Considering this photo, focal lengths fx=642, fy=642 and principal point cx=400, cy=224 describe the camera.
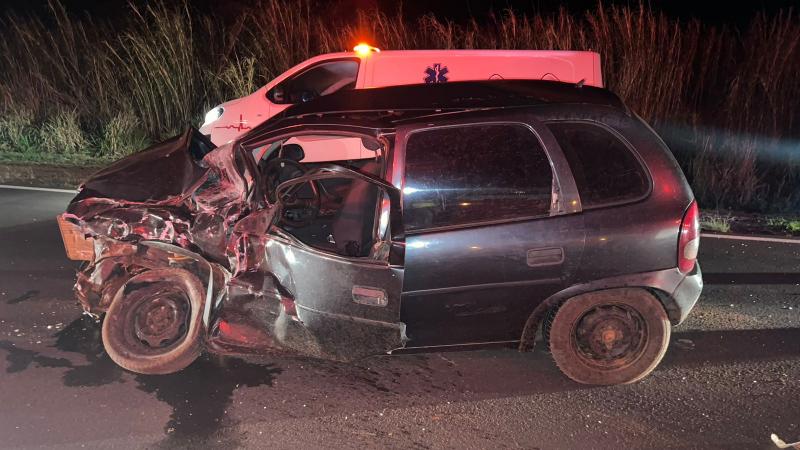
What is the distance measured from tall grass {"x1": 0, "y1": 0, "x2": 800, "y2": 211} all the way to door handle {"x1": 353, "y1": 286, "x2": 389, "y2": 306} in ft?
21.2

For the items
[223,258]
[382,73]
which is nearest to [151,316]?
[223,258]

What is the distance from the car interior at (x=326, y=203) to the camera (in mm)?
3668

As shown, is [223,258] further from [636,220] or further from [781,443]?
[781,443]

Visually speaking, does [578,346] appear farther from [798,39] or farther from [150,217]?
[798,39]

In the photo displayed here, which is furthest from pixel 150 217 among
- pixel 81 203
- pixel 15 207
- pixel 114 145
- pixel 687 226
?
pixel 114 145

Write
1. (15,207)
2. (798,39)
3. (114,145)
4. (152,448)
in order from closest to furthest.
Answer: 1. (152,448)
2. (15,207)
3. (798,39)
4. (114,145)

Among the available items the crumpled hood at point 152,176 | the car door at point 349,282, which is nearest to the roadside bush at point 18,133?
the crumpled hood at point 152,176

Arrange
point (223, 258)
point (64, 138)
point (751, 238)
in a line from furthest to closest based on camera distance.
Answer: point (64, 138), point (751, 238), point (223, 258)

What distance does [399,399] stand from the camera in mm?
3561

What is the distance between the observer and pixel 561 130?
3523mm

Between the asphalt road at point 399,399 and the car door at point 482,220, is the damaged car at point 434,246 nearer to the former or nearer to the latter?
the car door at point 482,220

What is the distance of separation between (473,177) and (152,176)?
201 centimetres

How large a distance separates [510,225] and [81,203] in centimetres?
250

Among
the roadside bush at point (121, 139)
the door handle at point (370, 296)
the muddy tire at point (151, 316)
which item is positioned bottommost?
the roadside bush at point (121, 139)
